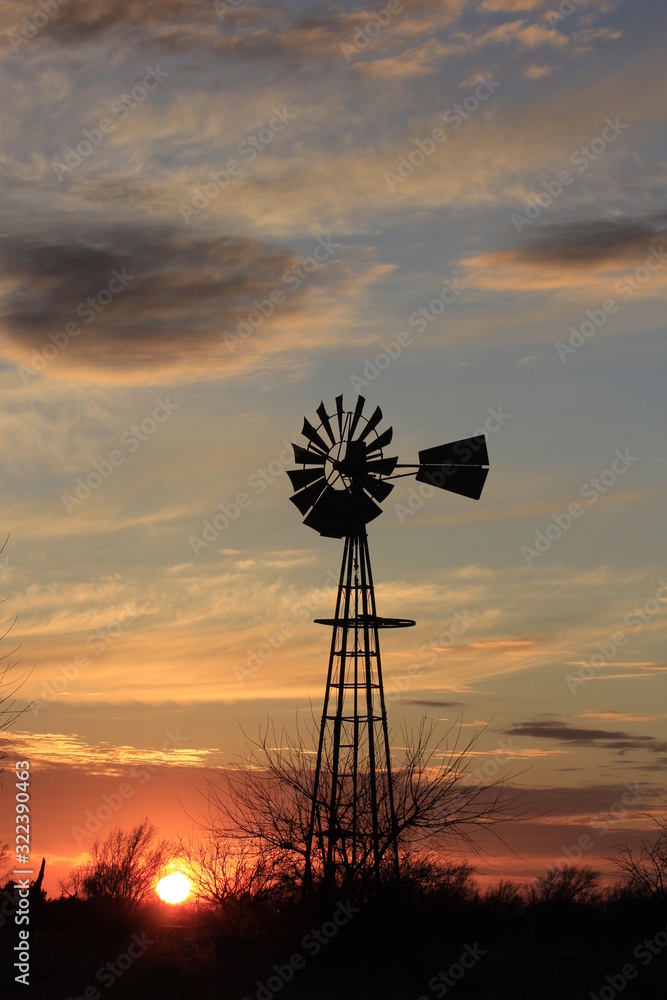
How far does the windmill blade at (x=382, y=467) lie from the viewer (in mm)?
27922

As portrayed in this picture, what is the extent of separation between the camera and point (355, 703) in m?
26.1

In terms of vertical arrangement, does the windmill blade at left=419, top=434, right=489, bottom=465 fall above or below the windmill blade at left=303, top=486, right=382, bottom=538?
above

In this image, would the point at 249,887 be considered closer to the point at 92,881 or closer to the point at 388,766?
the point at 388,766

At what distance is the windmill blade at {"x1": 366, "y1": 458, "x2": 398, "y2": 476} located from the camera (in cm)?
2792

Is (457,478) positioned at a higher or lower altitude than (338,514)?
higher

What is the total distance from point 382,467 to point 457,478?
1.93m

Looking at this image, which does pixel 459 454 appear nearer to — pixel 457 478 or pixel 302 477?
pixel 457 478

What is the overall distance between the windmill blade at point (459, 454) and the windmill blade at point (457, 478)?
12cm

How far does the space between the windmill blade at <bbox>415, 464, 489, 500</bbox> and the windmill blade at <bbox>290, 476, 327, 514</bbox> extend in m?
2.60

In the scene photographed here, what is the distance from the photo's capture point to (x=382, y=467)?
91.7 feet

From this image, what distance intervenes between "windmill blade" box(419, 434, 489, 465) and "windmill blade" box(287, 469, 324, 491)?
2.63 m

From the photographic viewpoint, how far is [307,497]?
2738 cm

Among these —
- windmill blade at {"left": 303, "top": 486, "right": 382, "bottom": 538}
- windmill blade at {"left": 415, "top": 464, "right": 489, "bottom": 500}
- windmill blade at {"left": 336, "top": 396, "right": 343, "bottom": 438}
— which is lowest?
windmill blade at {"left": 303, "top": 486, "right": 382, "bottom": 538}

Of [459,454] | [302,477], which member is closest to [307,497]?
[302,477]
